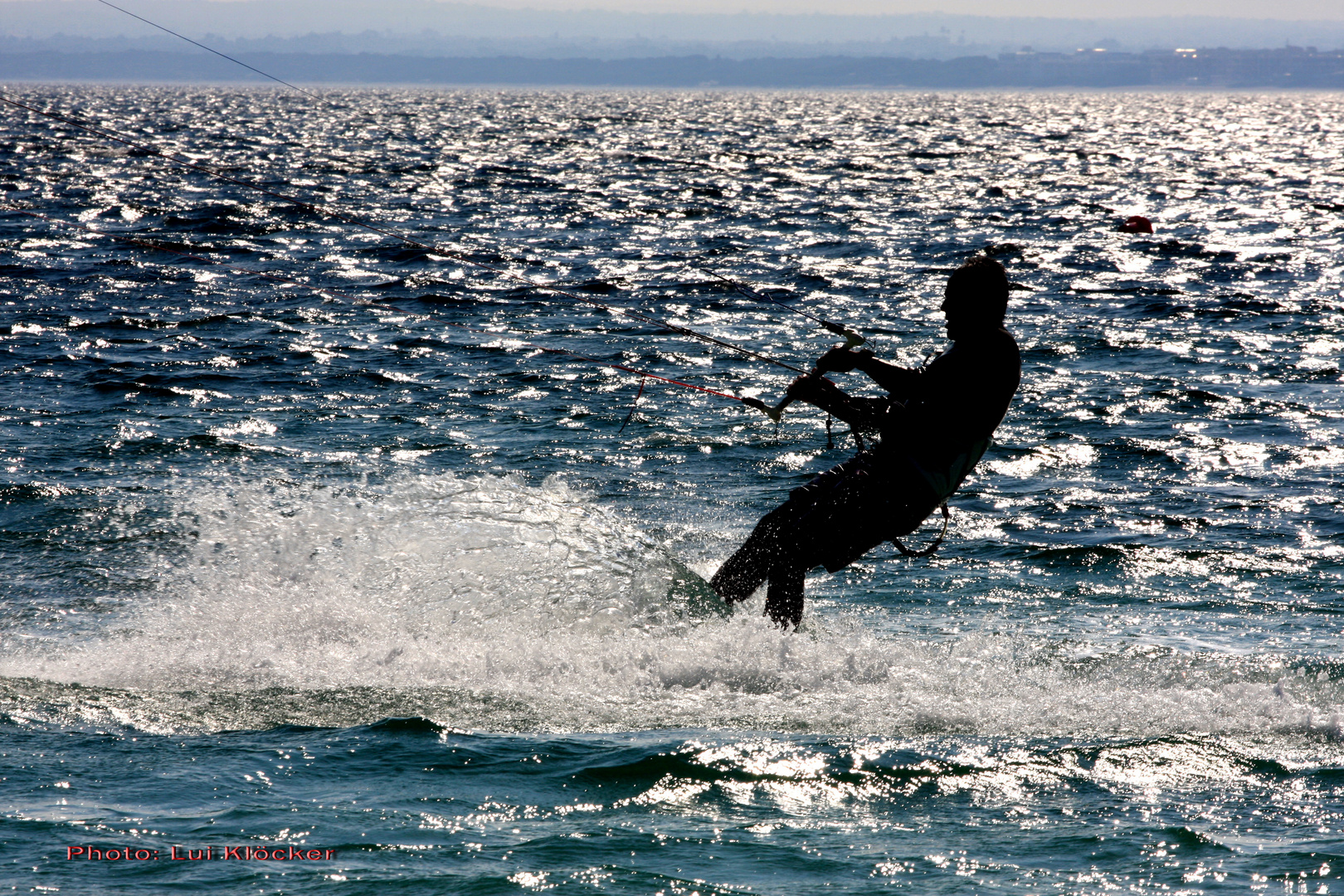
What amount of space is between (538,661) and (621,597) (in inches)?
42.7

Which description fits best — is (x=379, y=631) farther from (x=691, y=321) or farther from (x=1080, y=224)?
(x=1080, y=224)

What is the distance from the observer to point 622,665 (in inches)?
259

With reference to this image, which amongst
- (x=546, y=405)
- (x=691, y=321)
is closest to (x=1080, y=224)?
(x=691, y=321)

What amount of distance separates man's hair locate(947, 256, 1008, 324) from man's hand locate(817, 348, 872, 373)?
1.73 ft

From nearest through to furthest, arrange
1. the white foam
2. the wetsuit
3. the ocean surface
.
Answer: the ocean surface < the white foam < the wetsuit

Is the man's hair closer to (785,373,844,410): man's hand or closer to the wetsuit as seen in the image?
the wetsuit

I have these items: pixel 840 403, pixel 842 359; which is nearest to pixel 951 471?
pixel 840 403

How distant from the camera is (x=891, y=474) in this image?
6613 mm

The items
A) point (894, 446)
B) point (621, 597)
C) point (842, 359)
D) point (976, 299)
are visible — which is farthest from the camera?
point (621, 597)

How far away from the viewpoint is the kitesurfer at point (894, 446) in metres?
6.27

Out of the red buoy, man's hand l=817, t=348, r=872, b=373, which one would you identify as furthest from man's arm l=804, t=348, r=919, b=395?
the red buoy

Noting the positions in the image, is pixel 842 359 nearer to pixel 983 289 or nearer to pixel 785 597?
pixel 983 289

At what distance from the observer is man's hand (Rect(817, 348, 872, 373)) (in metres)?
6.41

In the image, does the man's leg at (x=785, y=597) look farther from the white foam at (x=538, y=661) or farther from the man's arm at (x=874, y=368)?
the man's arm at (x=874, y=368)
